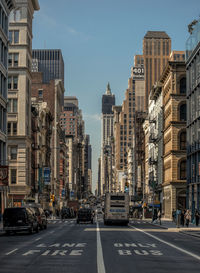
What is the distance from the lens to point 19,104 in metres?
86.3

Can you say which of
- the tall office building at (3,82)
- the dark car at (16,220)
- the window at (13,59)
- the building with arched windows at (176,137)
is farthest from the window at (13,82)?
the dark car at (16,220)

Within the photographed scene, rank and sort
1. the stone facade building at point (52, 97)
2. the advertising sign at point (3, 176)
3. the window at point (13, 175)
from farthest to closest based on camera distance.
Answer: the stone facade building at point (52, 97), the window at point (13, 175), the advertising sign at point (3, 176)

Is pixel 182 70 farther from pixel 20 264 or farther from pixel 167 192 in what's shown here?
pixel 20 264

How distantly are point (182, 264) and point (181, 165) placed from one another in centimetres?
6758

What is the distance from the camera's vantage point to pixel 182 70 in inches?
3398

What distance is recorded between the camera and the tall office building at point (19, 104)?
84.9m

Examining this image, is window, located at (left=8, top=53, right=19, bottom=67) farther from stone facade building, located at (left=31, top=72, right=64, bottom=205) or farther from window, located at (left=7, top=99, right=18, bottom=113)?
stone facade building, located at (left=31, top=72, right=64, bottom=205)

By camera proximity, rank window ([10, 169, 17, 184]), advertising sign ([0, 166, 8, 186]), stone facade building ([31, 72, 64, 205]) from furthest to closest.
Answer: stone facade building ([31, 72, 64, 205]) → window ([10, 169, 17, 184]) → advertising sign ([0, 166, 8, 186])

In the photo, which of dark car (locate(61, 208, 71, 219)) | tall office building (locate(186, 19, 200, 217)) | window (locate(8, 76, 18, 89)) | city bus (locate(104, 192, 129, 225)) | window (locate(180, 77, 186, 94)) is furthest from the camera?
dark car (locate(61, 208, 71, 219))

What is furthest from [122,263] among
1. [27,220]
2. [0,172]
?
[0,172]

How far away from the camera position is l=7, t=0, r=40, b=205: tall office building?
84938mm

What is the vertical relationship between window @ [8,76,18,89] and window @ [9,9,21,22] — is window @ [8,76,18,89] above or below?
below

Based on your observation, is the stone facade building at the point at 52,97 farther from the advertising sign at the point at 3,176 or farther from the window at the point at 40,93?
the advertising sign at the point at 3,176

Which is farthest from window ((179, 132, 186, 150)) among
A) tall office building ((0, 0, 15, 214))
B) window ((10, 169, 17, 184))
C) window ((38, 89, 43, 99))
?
window ((38, 89, 43, 99))
